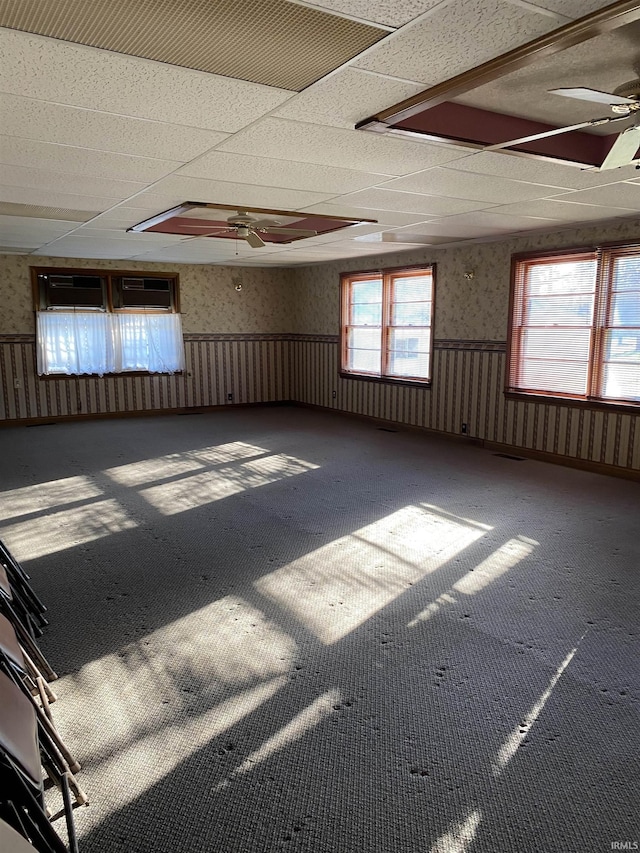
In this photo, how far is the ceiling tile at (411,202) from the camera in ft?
14.3

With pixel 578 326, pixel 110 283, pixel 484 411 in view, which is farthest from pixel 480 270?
pixel 110 283

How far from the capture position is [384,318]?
8414 millimetres

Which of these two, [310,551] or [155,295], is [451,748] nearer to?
[310,551]

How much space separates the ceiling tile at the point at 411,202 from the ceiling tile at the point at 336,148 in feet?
2.44

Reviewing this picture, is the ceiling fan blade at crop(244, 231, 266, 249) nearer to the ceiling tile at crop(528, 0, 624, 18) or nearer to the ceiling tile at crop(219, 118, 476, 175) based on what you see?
the ceiling tile at crop(219, 118, 476, 175)

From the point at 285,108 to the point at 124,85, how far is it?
0.66 meters

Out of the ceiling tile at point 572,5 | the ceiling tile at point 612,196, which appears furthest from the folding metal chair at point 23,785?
the ceiling tile at point 612,196

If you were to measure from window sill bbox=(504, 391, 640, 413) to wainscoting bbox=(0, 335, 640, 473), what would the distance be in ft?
0.16

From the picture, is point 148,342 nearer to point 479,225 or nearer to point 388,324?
point 388,324

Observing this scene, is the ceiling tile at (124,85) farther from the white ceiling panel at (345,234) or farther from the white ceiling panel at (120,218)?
the white ceiling panel at (345,234)

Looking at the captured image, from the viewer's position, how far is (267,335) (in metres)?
10.4

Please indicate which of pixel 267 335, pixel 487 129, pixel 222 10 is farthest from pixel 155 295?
pixel 222 10

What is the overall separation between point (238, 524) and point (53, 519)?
1.39 m

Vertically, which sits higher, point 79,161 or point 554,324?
point 79,161
